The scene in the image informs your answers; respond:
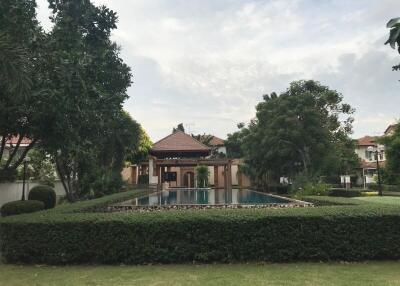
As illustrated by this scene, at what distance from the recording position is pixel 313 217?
793 centimetres

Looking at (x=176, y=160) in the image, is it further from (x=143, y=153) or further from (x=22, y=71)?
(x=22, y=71)

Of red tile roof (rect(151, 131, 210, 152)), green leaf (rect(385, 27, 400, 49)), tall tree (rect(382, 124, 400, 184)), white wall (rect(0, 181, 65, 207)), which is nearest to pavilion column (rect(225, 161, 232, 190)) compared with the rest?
red tile roof (rect(151, 131, 210, 152))

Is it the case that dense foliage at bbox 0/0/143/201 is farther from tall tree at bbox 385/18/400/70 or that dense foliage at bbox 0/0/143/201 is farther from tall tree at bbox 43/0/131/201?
tall tree at bbox 385/18/400/70

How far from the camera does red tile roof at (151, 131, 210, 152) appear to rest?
130 feet

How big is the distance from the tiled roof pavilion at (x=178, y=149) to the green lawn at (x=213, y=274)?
31698 millimetres

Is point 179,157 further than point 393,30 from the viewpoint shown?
Yes

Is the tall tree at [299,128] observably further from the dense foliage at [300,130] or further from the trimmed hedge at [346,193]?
the trimmed hedge at [346,193]

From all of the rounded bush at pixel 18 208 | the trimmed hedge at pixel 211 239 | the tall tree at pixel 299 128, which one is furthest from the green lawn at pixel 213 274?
the tall tree at pixel 299 128

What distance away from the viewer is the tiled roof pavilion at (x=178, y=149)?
129ft

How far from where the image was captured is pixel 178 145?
132ft

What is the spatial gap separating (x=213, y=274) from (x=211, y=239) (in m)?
1.03

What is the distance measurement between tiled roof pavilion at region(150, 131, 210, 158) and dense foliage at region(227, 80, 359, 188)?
654cm

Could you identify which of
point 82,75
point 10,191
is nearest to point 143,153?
point 10,191

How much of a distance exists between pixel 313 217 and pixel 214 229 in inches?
81.1
